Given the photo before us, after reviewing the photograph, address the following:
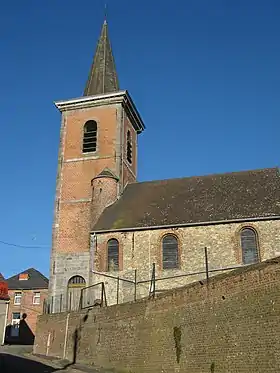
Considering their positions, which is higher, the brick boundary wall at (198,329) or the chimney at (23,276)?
the chimney at (23,276)

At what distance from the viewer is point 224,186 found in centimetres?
2384

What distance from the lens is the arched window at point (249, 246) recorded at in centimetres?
1986

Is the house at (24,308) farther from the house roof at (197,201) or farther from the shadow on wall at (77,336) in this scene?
the shadow on wall at (77,336)

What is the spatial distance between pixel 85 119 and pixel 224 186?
1073 centimetres

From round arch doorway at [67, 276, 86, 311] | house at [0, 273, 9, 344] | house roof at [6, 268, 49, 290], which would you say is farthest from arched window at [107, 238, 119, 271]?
house roof at [6, 268, 49, 290]

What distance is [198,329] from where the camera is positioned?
38.8 feet

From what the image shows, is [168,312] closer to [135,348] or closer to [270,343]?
[135,348]

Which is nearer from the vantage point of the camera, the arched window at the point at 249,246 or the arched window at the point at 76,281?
the arched window at the point at 249,246

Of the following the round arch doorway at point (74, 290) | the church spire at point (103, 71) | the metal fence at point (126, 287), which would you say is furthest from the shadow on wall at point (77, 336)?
the church spire at point (103, 71)

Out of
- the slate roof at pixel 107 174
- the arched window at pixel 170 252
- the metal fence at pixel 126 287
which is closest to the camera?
the metal fence at pixel 126 287

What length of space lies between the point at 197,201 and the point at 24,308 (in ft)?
74.3

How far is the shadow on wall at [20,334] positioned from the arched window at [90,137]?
1835 centimetres

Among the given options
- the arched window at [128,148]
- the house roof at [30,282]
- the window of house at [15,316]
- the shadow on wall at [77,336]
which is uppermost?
the arched window at [128,148]

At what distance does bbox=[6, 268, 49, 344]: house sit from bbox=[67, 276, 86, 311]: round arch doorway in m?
14.9
